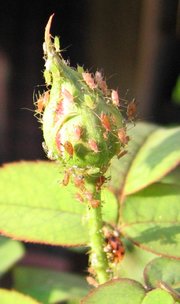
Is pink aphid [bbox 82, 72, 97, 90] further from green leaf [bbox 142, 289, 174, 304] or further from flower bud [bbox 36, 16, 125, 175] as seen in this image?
green leaf [bbox 142, 289, 174, 304]

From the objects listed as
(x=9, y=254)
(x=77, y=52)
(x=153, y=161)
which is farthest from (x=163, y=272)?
(x=77, y=52)

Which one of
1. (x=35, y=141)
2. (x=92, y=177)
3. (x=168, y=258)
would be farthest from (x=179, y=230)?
(x=35, y=141)

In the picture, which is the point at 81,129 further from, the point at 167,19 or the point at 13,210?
the point at 167,19

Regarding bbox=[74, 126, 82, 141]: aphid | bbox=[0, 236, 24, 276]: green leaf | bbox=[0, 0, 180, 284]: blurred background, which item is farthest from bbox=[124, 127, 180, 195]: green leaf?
bbox=[0, 0, 180, 284]: blurred background

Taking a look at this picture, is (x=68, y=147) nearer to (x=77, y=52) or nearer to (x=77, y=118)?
(x=77, y=118)

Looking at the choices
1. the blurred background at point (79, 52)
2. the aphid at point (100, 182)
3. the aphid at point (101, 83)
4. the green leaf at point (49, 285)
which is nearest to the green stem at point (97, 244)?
the aphid at point (100, 182)

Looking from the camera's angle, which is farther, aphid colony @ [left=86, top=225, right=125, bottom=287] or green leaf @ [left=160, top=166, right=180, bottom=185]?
green leaf @ [left=160, top=166, right=180, bottom=185]

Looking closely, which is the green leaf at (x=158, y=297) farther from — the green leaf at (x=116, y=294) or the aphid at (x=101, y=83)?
the aphid at (x=101, y=83)
